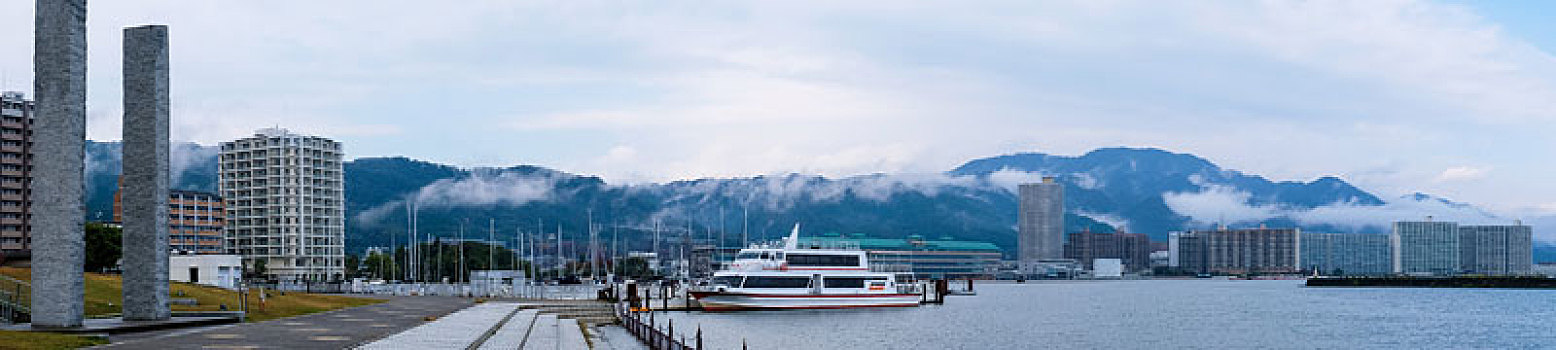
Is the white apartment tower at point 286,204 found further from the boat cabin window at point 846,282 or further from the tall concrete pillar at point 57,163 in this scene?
the tall concrete pillar at point 57,163

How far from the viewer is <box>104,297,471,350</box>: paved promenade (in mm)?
33750

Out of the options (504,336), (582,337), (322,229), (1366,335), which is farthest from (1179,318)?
(322,229)

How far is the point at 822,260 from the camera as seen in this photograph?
10031cm

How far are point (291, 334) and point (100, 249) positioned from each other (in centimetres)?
7295

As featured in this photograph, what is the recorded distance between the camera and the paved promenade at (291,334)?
33.8 metres

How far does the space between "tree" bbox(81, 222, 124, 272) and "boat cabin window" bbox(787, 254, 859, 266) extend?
169 ft

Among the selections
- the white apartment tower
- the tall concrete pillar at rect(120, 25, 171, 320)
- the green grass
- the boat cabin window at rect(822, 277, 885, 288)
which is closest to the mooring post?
the boat cabin window at rect(822, 277, 885, 288)

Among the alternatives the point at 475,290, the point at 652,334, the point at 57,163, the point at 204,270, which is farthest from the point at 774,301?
the point at 57,163

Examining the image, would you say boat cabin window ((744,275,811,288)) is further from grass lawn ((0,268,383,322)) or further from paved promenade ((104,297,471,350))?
paved promenade ((104,297,471,350))

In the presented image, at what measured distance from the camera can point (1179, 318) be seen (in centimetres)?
10300

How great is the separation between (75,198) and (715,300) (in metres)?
63.8

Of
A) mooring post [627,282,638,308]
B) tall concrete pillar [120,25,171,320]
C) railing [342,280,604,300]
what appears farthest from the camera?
railing [342,280,604,300]

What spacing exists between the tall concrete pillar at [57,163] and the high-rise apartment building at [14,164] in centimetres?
8587

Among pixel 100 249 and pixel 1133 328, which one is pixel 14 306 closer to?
pixel 1133 328
